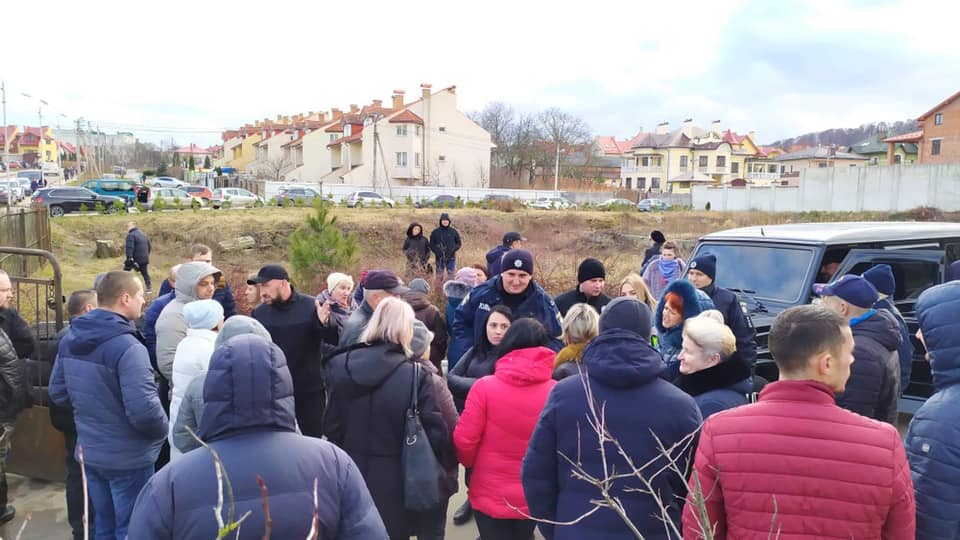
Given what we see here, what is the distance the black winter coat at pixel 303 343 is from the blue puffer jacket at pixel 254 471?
3.02 meters

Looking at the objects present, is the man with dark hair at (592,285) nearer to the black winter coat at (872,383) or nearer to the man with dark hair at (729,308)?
the man with dark hair at (729,308)

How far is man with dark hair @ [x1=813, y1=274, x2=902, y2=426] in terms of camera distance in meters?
3.61

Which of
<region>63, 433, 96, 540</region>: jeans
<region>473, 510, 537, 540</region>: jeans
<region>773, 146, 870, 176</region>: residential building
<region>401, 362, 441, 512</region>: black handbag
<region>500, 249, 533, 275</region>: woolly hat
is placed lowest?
<region>63, 433, 96, 540</region>: jeans

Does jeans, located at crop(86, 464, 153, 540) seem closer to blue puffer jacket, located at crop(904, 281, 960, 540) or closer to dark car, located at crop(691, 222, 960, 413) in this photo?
blue puffer jacket, located at crop(904, 281, 960, 540)

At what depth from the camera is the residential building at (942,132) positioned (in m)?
55.8

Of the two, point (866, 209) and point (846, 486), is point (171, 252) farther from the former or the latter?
point (866, 209)

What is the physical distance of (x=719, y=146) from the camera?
8525 cm

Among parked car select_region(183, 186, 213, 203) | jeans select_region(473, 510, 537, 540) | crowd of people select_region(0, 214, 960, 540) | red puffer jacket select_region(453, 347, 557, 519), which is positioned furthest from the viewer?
parked car select_region(183, 186, 213, 203)

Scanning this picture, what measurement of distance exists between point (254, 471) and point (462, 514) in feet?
10.5

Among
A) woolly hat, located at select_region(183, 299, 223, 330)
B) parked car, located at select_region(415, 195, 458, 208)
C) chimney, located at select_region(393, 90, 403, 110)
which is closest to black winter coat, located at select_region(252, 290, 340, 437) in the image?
woolly hat, located at select_region(183, 299, 223, 330)

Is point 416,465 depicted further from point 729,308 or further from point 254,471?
point 729,308

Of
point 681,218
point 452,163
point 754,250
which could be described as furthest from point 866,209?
point 754,250

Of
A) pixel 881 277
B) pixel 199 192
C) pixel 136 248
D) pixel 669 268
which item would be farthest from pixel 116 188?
pixel 881 277

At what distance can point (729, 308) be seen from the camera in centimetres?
537
